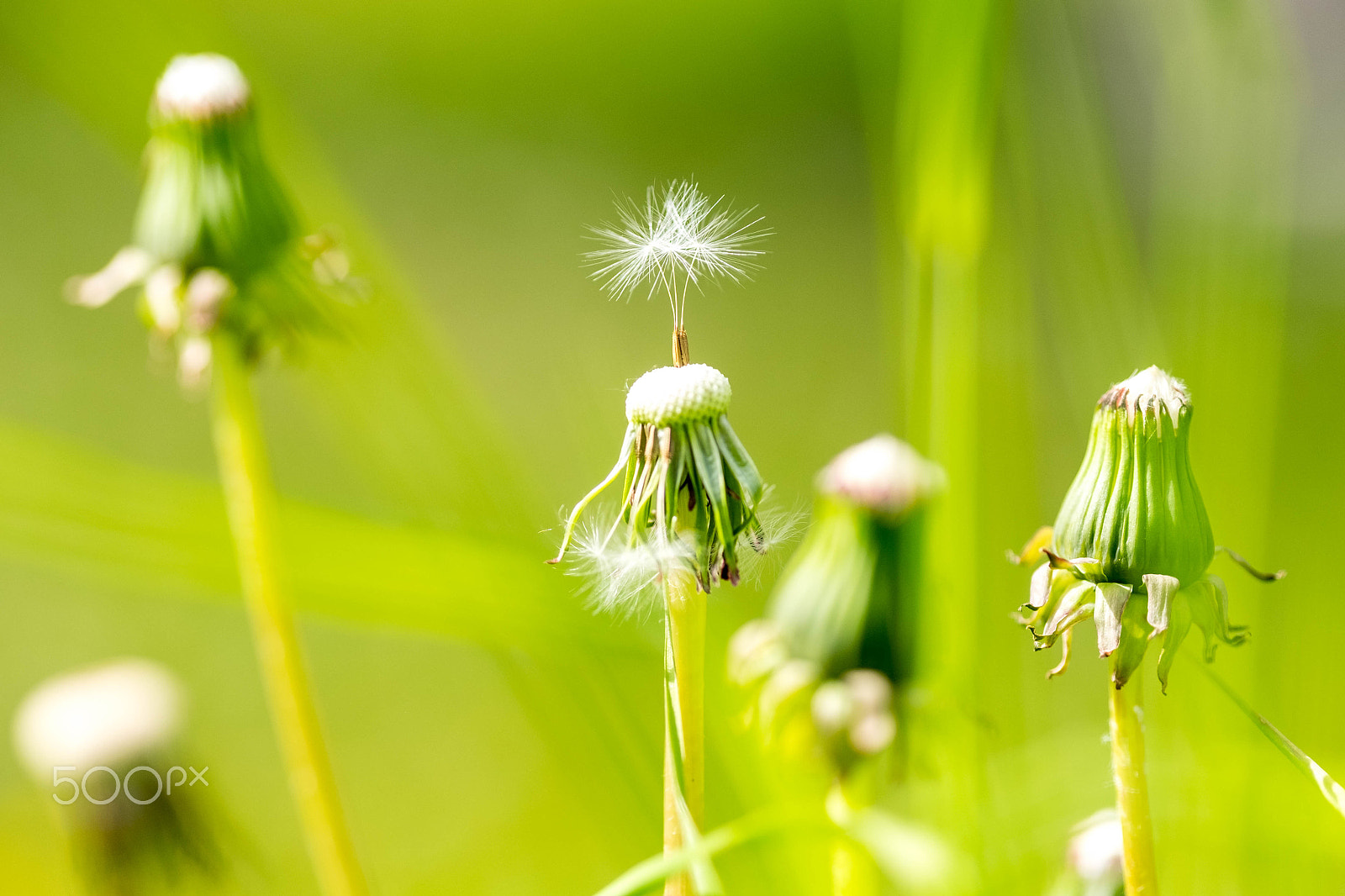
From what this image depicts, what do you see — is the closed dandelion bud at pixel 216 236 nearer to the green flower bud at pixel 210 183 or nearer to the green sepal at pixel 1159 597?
the green flower bud at pixel 210 183

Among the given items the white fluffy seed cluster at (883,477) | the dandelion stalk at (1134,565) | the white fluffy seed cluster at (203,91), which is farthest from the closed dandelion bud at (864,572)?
the white fluffy seed cluster at (203,91)

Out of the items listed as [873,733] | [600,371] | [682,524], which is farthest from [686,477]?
[600,371]

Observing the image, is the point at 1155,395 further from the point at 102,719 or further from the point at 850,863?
the point at 102,719

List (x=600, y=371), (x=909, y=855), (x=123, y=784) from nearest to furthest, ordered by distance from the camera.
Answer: (x=909, y=855), (x=123, y=784), (x=600, y=371)

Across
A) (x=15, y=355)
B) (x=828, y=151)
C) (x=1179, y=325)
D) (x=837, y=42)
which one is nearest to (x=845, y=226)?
(x=828, y=151)

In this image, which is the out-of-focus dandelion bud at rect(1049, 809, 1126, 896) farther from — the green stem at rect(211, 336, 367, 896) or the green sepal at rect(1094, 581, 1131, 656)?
the green stem at rect(211, 336, 367, 896)
